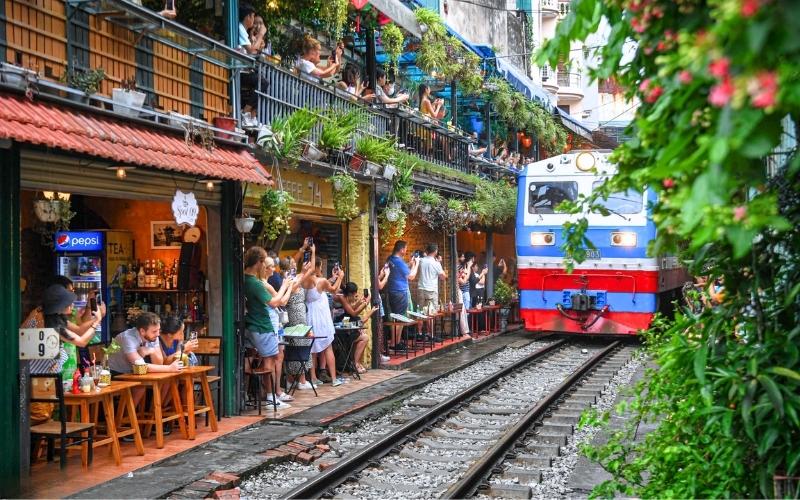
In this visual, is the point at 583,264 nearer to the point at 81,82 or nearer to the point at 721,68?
the point at 81,82

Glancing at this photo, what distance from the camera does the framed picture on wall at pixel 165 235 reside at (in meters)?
12.4

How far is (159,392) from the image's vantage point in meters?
8.84

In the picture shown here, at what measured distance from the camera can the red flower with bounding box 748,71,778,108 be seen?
2178 millimetres

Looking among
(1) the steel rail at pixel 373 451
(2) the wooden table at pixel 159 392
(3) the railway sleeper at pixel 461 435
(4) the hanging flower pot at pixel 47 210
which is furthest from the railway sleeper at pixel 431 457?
(4) the hanging flower pot at pixel 47 210

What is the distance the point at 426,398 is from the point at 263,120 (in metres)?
4.41

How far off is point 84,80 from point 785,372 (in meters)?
6.57

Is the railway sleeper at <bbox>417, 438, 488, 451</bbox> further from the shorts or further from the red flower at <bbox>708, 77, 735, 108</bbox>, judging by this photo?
the red flower at <bbox>708, 77, 735, 108</bbox>

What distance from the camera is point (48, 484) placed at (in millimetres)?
7574

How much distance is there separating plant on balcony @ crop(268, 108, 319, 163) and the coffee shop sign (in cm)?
175

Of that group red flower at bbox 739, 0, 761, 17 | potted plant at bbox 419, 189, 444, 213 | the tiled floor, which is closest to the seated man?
the tiled floor

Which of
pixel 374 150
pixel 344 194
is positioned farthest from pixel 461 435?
pixel 374 150

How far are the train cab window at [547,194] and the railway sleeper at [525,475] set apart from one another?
35.8ft

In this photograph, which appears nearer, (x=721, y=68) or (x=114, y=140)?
(x=721, y=68)

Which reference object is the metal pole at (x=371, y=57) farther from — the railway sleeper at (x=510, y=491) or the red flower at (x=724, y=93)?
the red flower at (x=724, y=93)
